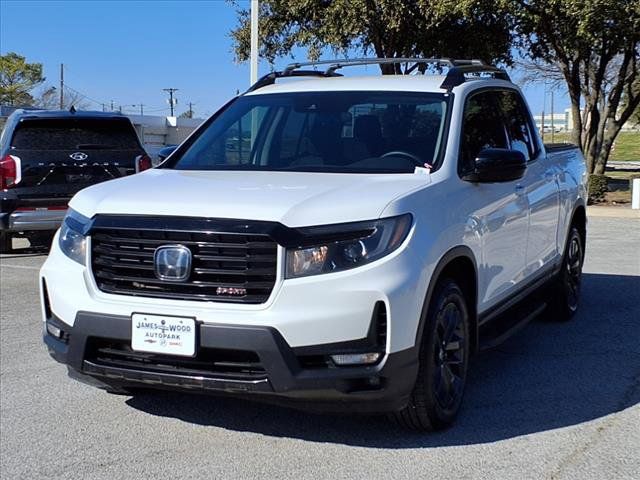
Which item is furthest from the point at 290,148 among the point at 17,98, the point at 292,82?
the point at 17,98

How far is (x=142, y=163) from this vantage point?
10.4m

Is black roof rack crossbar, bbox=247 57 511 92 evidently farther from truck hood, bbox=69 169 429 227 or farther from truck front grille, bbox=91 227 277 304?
truck front grille, bbox=91 227 277 304

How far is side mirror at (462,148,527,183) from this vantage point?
4.63 meters

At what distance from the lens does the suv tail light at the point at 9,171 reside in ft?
32.6

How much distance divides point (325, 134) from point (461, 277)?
50.9 inches

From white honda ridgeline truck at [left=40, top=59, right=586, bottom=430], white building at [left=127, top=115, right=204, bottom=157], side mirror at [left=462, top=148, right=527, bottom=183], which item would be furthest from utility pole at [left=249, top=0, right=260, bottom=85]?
white building at [left=127, top=115, right=204, bottom=157]

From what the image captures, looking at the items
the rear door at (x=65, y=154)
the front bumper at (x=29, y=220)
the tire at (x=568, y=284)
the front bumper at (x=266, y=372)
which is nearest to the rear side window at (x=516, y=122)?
the tire at (x=568, y=284)

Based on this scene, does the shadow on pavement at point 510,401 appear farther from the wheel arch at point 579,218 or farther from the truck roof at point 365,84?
the truck roof at point 365,84

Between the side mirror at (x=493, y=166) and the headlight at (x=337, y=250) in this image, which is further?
the side mirror at (x=493, y=166)

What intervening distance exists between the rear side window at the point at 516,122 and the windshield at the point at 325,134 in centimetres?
103

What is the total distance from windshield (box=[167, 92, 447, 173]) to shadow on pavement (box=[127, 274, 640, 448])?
4.66 ft

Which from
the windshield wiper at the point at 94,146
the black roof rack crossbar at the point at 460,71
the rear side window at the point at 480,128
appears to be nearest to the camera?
the rear side window at the point at 480,128

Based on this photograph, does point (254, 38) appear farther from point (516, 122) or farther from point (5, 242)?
point (516, 122)

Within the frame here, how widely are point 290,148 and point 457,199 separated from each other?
126 cm
